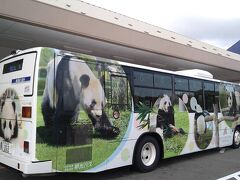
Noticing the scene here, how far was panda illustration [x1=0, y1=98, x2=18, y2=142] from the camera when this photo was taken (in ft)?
21.7

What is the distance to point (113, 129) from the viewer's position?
7.35 m

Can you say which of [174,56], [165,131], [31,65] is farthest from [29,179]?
[174,56]

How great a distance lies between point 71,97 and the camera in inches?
256

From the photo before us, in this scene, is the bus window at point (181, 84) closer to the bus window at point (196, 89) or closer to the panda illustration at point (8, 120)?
the bus window at point (196, 89)

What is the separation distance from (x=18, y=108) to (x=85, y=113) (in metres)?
1.35

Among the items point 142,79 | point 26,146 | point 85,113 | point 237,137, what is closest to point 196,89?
point 142,79

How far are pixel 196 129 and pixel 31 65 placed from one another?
5891 millimetres

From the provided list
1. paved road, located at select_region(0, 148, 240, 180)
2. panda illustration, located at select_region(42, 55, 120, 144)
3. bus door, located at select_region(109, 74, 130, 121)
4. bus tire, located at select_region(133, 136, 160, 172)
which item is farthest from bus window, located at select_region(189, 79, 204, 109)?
panda illustration, located at select_region(42, 55, 120, 144)

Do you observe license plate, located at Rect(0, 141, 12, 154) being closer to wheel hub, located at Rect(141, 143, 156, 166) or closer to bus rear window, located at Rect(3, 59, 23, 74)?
bus rear window, located at Rect(3, 59, 23, 74)

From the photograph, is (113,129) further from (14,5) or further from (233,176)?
(14,5)

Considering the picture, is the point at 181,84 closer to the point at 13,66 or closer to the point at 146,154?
the point at 146,154

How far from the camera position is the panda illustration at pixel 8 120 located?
21.7 ft

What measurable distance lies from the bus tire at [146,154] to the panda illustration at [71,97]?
1129mm

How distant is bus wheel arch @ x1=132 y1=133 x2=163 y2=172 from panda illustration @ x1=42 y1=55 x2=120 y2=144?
1108 mm
